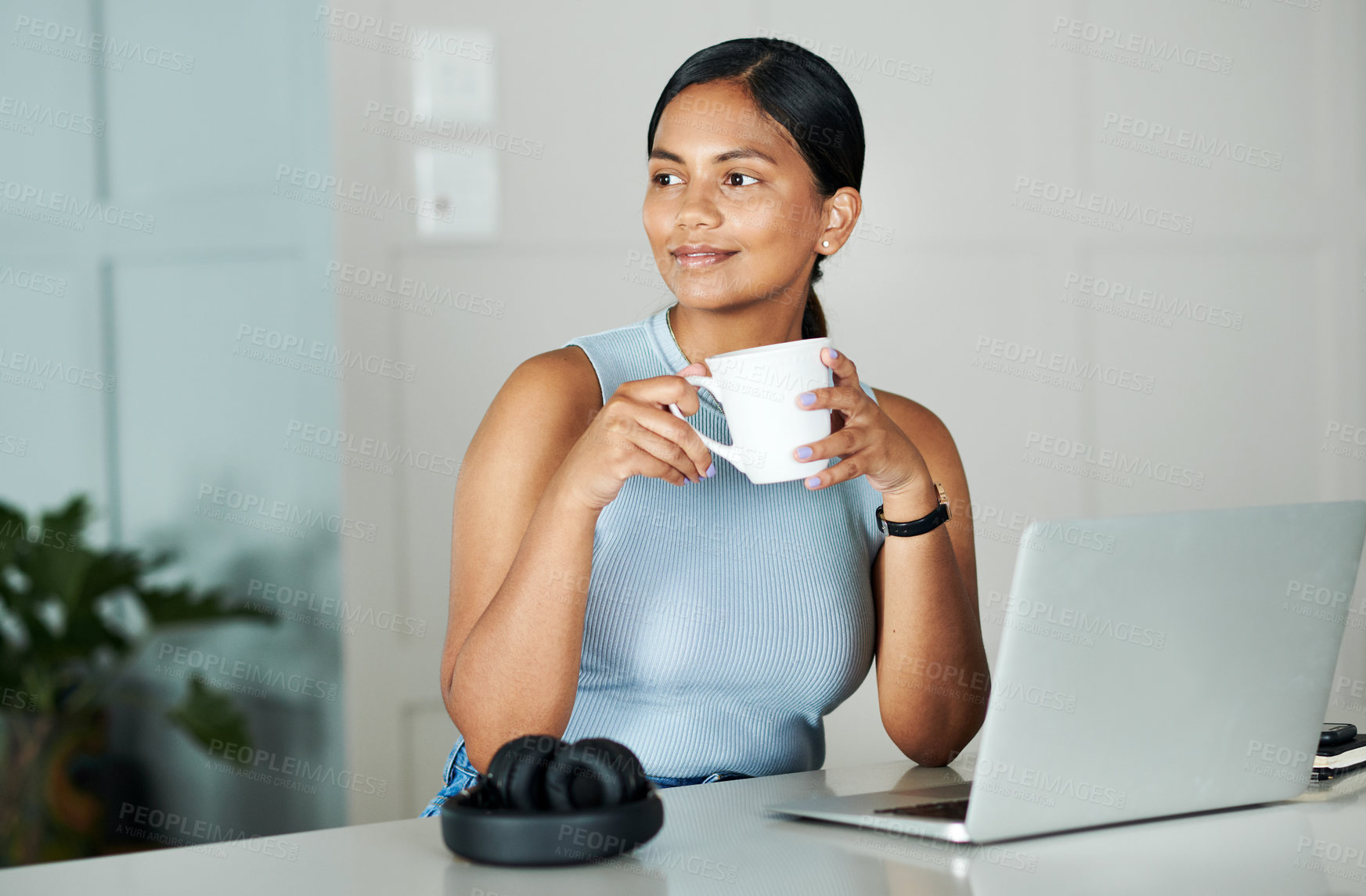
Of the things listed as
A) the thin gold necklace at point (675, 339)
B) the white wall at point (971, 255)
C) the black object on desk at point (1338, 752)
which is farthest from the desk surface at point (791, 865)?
the white wall at point (971, 255)

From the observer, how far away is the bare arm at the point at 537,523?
1.10 meters

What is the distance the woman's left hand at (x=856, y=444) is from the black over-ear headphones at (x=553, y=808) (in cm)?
34

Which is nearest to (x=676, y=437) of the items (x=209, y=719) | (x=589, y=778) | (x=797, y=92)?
(x=589, y=778)

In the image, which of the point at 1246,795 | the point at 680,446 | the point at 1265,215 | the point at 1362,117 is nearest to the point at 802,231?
the point at 680,446

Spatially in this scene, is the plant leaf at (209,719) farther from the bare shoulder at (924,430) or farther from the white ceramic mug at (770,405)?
the white ceramic mug at (770,405)

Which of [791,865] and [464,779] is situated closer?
[791,865]

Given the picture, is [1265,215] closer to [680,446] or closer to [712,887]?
[680,446]

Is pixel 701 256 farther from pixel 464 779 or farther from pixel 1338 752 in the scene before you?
pixel 1338 752

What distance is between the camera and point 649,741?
53.7 inches

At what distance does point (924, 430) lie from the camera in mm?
1674

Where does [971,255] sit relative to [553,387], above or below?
above

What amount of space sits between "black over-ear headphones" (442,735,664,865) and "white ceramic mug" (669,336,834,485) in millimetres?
303

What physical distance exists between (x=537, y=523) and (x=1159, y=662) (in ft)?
2.01

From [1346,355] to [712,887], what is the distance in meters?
2.97
